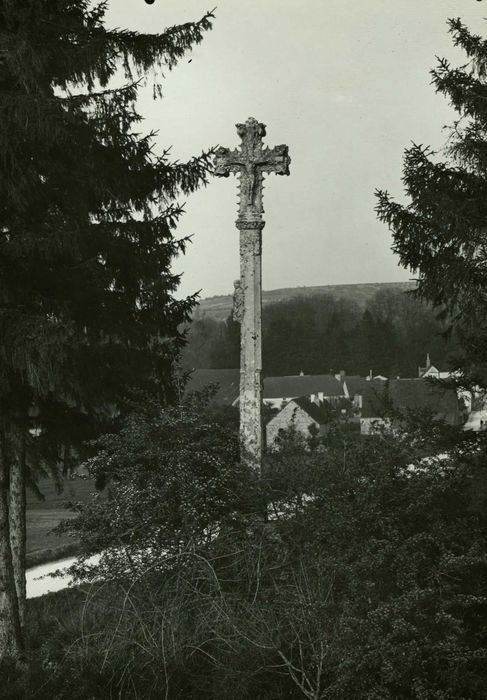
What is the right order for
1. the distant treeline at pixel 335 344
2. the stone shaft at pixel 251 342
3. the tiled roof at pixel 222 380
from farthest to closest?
the distant treeline at pixel 335 344, the tiled roof at pixel 222 380, the stone shaft at pixel 251 342

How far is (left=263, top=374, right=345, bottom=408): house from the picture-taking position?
128 feet

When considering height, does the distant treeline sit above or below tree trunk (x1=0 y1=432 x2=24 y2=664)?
above

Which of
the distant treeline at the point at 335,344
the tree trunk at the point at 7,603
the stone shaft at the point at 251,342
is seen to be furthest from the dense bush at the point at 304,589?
the distant treeline at the point at 335,344

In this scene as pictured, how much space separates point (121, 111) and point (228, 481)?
4.35 meters

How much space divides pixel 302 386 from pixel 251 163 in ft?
92.8

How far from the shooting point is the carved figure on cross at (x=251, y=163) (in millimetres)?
11266

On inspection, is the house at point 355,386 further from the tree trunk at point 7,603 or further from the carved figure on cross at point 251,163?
the tree trunk at point 7,603

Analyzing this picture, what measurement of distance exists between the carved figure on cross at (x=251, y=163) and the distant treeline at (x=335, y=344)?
58.6 ft

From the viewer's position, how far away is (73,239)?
831 centimetres

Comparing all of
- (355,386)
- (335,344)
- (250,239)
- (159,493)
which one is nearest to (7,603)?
(159,493)

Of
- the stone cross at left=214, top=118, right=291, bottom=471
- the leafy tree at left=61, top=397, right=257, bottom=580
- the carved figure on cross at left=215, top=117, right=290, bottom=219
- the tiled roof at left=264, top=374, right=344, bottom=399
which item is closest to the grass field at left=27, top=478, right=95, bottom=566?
the leafy tree at left=61, top=397, right=257, bottom=580

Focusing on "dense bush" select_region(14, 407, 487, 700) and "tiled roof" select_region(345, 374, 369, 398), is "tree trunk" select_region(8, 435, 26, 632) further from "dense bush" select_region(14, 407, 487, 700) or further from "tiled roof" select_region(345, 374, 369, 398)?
"tiled roof" select_region(345, 374, 369, 398)

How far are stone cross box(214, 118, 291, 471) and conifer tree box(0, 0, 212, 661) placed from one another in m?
0.82

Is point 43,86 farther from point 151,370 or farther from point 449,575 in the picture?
point 449,575
